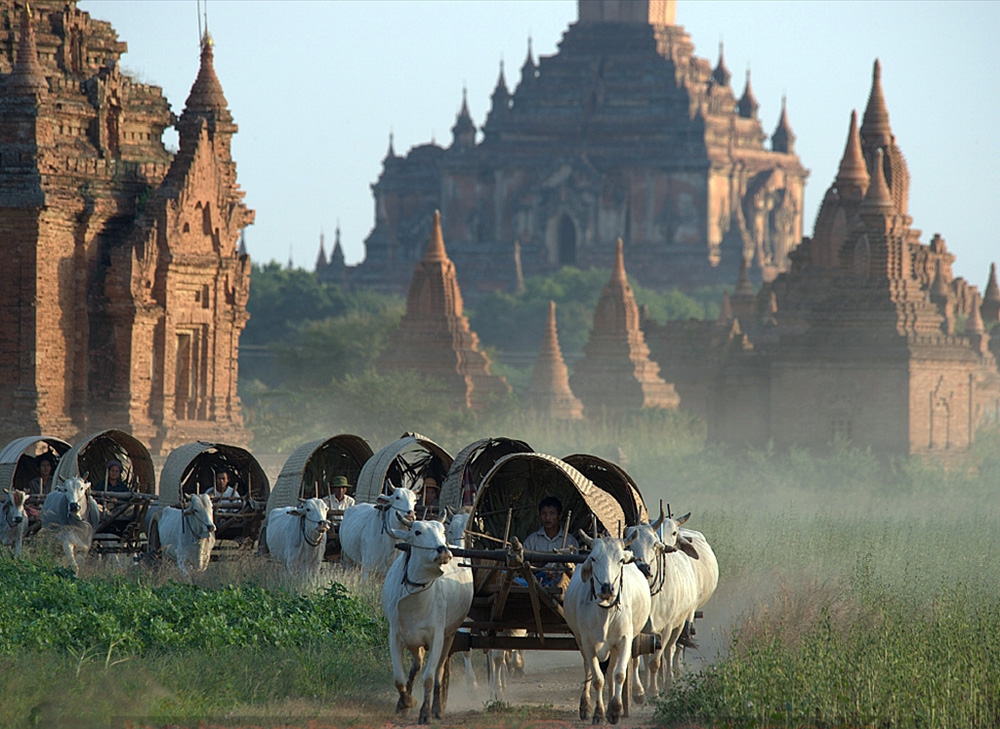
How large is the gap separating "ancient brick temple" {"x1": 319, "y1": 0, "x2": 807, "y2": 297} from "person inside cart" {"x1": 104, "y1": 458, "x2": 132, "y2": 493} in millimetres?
60629

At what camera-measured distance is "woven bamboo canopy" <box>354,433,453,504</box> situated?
16.5 metres

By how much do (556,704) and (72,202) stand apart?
1336cm

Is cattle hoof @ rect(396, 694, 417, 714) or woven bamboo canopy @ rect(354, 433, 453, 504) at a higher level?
woven bamboo canopy @ rect(354, 433, 453, 504)

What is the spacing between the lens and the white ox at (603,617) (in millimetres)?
10828

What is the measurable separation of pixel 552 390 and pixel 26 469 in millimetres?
28127

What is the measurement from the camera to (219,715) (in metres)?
10.8

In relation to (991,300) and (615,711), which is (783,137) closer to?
(991,300)

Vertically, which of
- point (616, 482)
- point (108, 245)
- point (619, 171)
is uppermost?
point (619, 171)

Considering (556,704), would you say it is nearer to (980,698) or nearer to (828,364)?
(980,698)

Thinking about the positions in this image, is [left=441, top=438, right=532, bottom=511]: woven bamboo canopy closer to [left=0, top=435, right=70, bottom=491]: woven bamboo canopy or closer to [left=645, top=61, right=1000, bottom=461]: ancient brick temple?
[left=0, top=435, right=70, bottom=491]: woven bamboo canopy

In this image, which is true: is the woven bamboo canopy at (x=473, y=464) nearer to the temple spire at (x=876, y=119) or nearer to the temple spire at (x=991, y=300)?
the temple spire at (x=876, y=119)

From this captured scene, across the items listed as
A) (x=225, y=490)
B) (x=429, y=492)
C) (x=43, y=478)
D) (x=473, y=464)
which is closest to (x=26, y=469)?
(x=43, y=478)

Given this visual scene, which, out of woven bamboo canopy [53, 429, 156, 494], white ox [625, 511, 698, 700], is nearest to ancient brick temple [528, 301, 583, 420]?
woven bamboo canopy [53, 429, 156, 494]

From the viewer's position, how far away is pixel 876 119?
1510 inches
